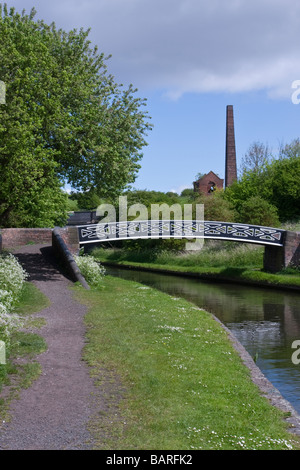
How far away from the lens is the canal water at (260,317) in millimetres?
14367

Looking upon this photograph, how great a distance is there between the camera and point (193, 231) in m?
37.5

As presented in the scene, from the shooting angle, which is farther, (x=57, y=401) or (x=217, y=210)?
(x=217, y=210)

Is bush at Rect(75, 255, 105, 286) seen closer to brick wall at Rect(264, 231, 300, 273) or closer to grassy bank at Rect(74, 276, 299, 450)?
grassy bank at Rect(74, 276, 299, 450)

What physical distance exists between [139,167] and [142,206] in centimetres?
3122

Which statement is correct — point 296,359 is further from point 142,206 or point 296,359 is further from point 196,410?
point 142,206

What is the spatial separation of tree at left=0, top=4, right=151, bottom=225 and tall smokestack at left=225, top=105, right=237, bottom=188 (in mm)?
40914

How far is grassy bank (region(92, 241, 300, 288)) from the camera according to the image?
3575 cm

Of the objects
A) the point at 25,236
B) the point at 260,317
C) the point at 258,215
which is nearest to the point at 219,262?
the point at 258,215

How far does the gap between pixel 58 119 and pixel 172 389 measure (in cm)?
1782

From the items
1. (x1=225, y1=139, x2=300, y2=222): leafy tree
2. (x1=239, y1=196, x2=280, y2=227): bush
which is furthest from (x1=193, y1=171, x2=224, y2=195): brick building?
(x1=239, y1=196, x2=280, y2=227): bush

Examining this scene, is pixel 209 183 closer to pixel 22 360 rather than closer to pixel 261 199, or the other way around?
pixel 261 199

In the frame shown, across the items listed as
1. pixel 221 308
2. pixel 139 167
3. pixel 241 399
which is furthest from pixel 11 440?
pixel 139 167

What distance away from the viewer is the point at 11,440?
762cm

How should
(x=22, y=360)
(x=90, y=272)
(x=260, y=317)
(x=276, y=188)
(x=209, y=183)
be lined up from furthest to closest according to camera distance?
1. (x=209, y=183)
2. (x=276, y=188)
3. (x=90, y=272)
4. (x=260, y=317)
5. (x=22, y=360)
